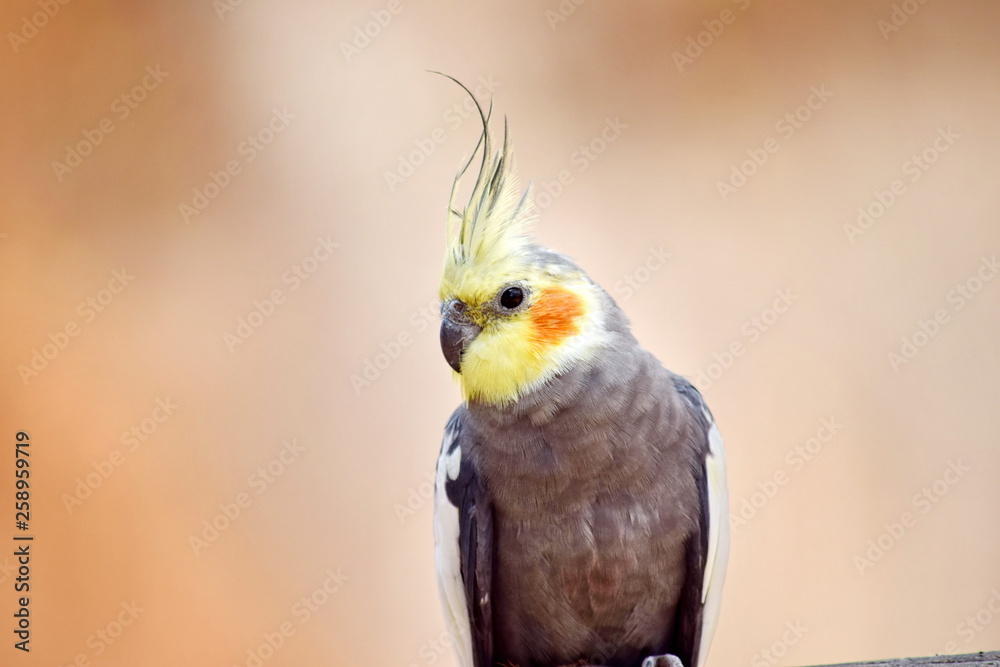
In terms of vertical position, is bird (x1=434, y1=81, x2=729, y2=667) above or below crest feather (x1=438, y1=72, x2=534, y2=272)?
below

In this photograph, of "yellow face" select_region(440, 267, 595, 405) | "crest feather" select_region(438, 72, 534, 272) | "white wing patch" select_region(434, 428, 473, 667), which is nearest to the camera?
"yellow face" select_region(440, 267, 595, 405)

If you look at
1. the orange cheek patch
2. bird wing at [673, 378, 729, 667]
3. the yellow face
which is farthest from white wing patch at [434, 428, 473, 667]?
bird wing at [673, 378, 729, 667]

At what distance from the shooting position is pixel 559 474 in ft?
6.37

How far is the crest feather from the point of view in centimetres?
202

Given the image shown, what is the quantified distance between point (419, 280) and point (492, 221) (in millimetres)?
1853

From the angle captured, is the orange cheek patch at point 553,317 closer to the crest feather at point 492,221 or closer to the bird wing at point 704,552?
the crest feather at point 492,221

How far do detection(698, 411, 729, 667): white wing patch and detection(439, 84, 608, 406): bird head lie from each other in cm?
48

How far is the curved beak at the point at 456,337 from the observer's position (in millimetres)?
1976

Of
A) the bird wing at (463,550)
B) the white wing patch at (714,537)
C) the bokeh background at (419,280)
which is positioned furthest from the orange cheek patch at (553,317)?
the bokeh background at (419,280)

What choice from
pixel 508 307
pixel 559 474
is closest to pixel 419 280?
pixel 508 307

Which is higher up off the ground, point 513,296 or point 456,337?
point 513,296

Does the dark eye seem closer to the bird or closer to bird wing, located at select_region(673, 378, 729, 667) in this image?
→ the bird

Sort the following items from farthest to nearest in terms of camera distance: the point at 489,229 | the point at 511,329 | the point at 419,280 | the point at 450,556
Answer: the point at 419,280, the point at 450,556, the point at 489,229, the point at 511,329

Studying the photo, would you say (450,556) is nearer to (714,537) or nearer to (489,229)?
(714,537)
